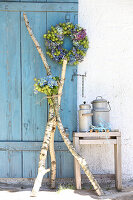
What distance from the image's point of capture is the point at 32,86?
3486 mm

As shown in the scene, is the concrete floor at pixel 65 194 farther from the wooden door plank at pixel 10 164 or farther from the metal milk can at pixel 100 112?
the metal milk can at pixel 100 112

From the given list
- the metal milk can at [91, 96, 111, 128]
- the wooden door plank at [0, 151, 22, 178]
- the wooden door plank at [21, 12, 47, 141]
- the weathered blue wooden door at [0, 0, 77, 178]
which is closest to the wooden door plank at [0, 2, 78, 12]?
the weathered blue wooden door at [0, 0, 77, 178]

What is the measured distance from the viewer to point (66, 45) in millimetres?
3469

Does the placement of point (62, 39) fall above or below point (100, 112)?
above

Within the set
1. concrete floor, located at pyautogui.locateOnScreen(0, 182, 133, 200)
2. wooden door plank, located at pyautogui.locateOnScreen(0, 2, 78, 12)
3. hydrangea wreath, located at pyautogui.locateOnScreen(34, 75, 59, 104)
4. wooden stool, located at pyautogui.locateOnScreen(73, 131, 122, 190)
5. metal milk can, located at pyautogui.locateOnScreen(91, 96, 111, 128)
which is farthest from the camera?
wooden door plank, located at pyautogui.locateOnScreen(0, 2, 78, 12)

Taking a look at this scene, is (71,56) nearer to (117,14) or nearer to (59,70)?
(59,70)

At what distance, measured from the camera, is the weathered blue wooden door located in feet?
11.4

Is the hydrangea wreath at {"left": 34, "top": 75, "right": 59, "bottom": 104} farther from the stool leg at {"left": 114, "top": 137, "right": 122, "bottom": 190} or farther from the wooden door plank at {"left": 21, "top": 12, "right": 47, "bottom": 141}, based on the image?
the stool leg at {"left": 114, "top": 137, "right": 122, "bottom": 190}

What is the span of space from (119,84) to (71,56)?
76 centimetres

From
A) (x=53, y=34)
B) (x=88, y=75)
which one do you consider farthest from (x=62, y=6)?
(x=88, y=75)

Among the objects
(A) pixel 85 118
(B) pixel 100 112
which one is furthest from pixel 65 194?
(B) pixel 100 112

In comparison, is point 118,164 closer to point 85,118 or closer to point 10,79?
point 85,118

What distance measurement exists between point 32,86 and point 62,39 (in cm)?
71

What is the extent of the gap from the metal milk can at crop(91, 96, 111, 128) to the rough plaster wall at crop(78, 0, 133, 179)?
11.7 inches
